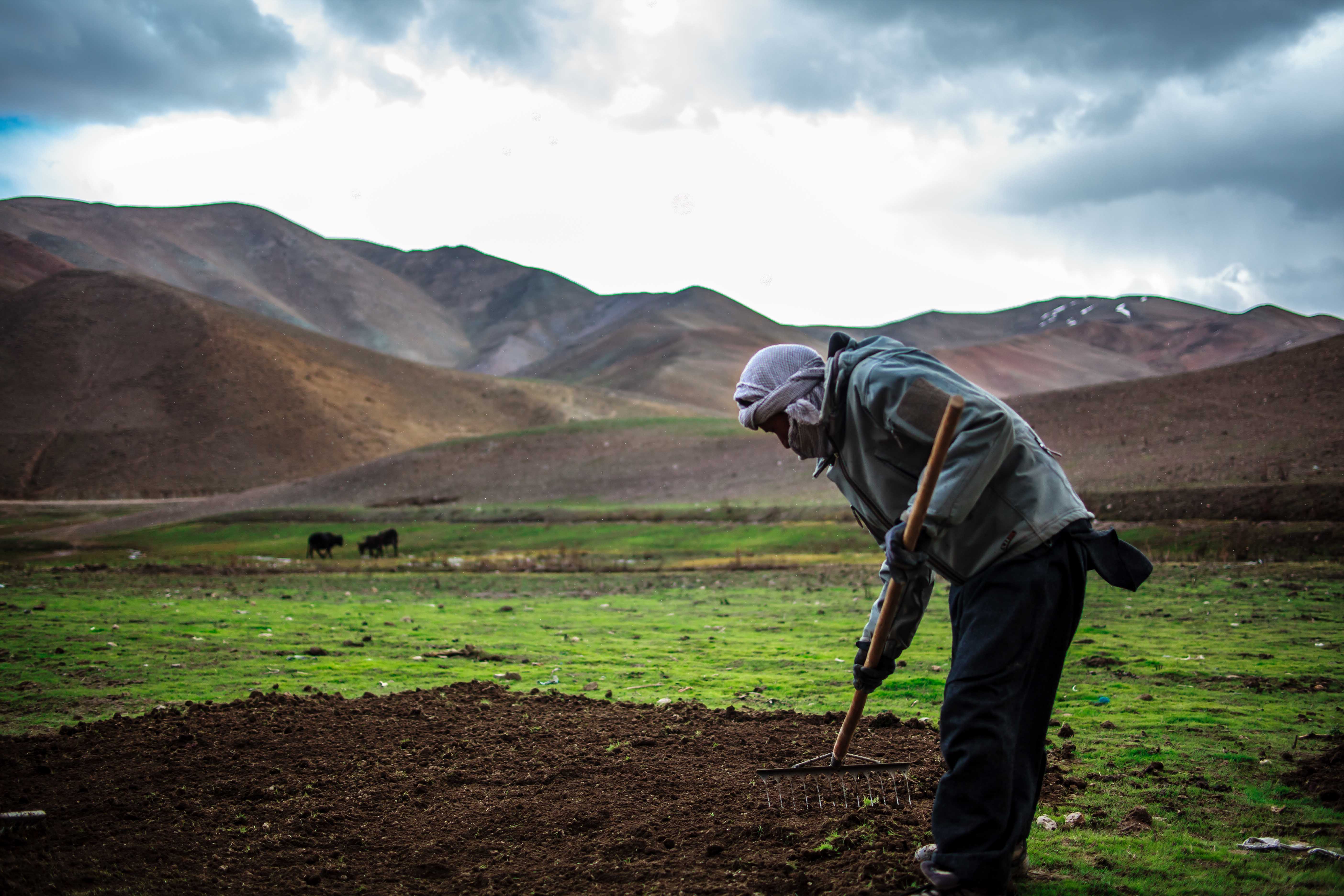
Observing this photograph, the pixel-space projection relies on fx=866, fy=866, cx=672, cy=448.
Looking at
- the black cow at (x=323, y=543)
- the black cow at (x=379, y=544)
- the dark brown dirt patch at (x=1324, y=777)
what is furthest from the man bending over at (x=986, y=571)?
the black cow at (x=323, y=543)

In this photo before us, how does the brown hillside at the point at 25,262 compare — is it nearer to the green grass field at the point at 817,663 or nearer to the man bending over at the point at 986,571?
the green grass field at the point at 817,663

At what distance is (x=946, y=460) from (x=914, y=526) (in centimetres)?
32

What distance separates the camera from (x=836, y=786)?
5164mm

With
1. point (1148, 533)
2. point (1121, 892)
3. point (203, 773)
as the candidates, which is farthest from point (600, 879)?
point (1148, 533)

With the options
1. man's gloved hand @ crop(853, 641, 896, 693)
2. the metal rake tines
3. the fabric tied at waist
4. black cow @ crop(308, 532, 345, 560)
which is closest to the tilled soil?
the metal rake tines

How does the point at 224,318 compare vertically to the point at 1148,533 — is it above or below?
above

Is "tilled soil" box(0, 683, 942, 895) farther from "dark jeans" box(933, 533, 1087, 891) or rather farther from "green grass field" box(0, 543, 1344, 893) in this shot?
"green grass field" box(0, 543, 1344, 893)

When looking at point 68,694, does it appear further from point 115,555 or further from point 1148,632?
point 115,555

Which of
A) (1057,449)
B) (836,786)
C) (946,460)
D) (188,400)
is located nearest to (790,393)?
(946,460)

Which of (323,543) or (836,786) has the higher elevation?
(836,786)

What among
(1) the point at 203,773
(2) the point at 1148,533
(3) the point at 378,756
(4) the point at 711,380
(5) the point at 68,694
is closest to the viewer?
(1) the point at 203,773

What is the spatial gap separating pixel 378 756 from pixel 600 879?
250cm

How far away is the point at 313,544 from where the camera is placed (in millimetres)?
35906

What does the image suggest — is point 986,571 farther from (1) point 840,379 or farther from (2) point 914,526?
(1) point 840,379
